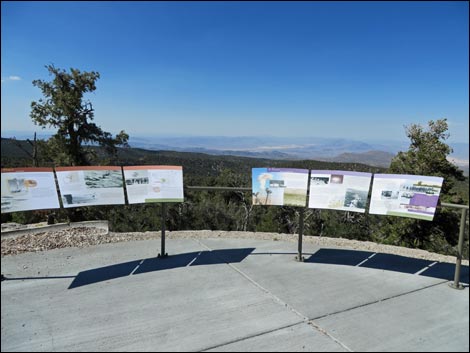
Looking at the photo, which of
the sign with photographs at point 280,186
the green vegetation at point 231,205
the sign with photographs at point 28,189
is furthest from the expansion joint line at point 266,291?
the green vegetation at point 231,205

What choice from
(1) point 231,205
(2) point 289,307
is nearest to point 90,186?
(2) point 289,307

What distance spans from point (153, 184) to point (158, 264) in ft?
3.79

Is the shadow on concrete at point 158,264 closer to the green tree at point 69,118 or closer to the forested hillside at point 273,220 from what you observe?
the forested hillside at point 273,220

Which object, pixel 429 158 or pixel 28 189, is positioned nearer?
pixel 28 189

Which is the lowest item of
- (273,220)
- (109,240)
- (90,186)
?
(273,220)

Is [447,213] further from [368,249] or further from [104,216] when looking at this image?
[104,216]

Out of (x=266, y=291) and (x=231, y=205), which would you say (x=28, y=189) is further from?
(x=231, y=205)

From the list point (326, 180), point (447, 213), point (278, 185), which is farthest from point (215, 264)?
point (447, 213)

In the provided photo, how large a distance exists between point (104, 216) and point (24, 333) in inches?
477

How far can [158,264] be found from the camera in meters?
5.06

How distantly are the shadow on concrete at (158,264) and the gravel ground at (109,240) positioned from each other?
1015 mm

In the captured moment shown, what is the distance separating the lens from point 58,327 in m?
3.35

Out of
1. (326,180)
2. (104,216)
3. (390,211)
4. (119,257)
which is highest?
(326,180)

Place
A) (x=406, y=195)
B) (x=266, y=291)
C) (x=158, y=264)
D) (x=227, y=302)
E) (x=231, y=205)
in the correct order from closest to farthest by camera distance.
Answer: (x=227, y=302) → (x=266, y=291) → (x=406, y=195) → (x=158, y=264) → (x=231, y=205)
